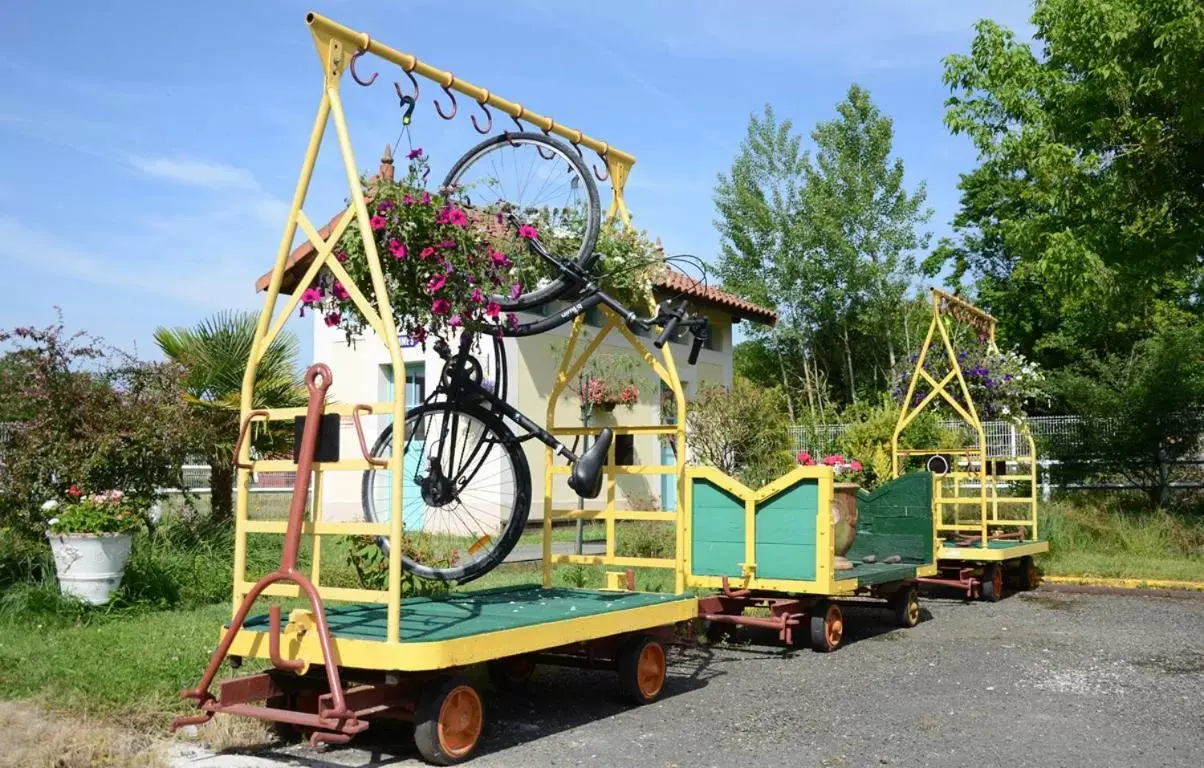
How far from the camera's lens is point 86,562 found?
8.65 meters

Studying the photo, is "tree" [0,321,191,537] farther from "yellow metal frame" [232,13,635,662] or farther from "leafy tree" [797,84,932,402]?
"leafy tree" [797,84,932,402]

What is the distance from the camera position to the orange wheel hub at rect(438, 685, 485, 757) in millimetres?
5602

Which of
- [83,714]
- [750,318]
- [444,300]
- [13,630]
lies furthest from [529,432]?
[750,318]

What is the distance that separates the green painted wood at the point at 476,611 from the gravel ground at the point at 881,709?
62 centimetres

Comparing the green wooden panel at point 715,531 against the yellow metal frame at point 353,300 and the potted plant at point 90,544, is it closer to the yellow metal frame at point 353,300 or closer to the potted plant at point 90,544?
the yellow metal frame at point 353,300

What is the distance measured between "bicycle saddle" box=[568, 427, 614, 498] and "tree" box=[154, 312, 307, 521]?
5175 millimetres

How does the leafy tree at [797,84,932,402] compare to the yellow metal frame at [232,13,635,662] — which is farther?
the leafy tree at [797,84,932,402]

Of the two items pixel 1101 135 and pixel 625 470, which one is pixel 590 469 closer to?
pixel 625 470

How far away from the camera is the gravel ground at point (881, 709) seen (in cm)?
586

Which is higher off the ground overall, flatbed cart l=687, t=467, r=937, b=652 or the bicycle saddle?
the bicycle saddle

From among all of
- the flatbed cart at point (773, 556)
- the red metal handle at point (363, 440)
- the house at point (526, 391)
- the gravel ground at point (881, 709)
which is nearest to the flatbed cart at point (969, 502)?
the gravel ground at point (881, 709)

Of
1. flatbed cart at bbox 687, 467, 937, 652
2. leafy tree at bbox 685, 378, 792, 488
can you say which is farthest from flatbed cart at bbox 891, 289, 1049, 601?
flatbed cart at bbox 687, 467, 937, 652

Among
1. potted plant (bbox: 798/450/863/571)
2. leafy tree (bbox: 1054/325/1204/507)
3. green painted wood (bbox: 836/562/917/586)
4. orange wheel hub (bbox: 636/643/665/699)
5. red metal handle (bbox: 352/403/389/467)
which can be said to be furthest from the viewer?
leafy tree (bbox: 1054/325/1204/507)

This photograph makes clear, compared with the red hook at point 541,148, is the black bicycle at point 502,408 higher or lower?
lower
